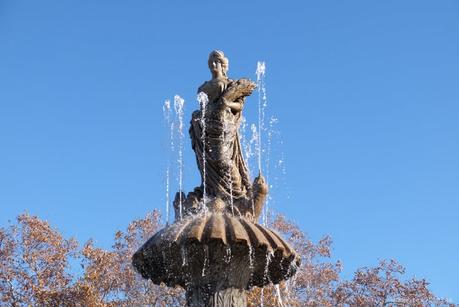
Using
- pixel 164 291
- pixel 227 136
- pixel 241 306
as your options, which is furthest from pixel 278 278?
pixel 164 291

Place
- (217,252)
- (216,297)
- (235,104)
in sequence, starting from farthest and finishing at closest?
(235,104)
(216,297)
(217,252)

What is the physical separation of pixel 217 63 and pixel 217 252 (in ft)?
10.5

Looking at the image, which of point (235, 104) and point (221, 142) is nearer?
point (221, 142)

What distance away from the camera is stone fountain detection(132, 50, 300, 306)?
8219mm

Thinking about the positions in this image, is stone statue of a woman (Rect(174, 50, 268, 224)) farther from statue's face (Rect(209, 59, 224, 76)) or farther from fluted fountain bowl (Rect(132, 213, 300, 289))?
fluted fountain bowl (Rect(132, 213, 300, 289))

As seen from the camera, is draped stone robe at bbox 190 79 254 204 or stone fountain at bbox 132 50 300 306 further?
draped stone robe at bbox 190 79 254 204

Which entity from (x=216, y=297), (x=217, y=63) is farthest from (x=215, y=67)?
(x=216, y=297)

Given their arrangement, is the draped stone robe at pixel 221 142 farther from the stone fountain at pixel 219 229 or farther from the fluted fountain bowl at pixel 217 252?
the fluted fountain bowl at pixel 217 252

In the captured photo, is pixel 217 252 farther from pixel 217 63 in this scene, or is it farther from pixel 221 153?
pixel 217 63

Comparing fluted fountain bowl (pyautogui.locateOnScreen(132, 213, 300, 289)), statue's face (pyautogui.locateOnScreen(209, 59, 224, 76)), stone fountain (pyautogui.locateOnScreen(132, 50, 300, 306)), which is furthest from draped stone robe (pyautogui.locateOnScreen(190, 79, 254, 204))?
fluted fountain bowl (pyautogui.locateOnScreen(132, 213, 300, 289))

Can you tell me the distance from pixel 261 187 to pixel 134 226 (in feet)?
50.5

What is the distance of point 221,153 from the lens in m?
9.66

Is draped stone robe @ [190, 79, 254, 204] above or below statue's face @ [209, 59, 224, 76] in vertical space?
below

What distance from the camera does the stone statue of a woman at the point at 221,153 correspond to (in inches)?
364
